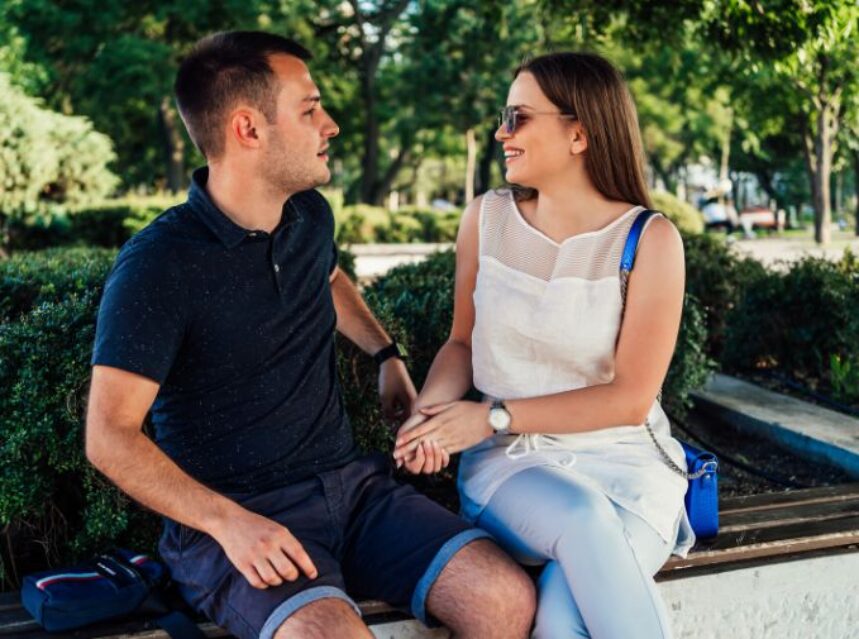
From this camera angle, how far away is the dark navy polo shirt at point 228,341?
8.27ft

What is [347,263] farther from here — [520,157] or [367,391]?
[520,157]

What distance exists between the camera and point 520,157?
123 inches

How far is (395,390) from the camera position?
10.8 ft

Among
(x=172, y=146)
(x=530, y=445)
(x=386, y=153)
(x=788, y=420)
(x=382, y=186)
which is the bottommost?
(x=788, y=420)

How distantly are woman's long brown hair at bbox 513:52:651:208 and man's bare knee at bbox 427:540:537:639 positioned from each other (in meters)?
1.25

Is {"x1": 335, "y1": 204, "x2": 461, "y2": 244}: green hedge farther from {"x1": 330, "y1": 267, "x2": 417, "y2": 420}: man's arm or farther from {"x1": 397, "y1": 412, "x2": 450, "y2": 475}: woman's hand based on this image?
{"x1": 397, "y1": 412, "x2": 450, "y2": 475}: woman's hand

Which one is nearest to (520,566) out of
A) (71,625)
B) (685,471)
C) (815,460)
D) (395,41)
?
(685,471)

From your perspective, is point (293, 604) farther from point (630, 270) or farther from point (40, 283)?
point (40, 283)

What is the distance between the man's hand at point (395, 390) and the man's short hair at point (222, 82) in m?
0.94

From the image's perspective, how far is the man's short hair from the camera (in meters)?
2.80

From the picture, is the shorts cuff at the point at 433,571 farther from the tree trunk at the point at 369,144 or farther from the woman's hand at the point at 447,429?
the tree trunk at the point at 369,144

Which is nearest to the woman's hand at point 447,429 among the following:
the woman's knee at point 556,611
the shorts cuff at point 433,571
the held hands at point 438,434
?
the held hands at point 438,434

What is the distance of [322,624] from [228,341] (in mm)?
799

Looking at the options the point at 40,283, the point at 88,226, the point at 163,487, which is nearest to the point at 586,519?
the point at 163,487
